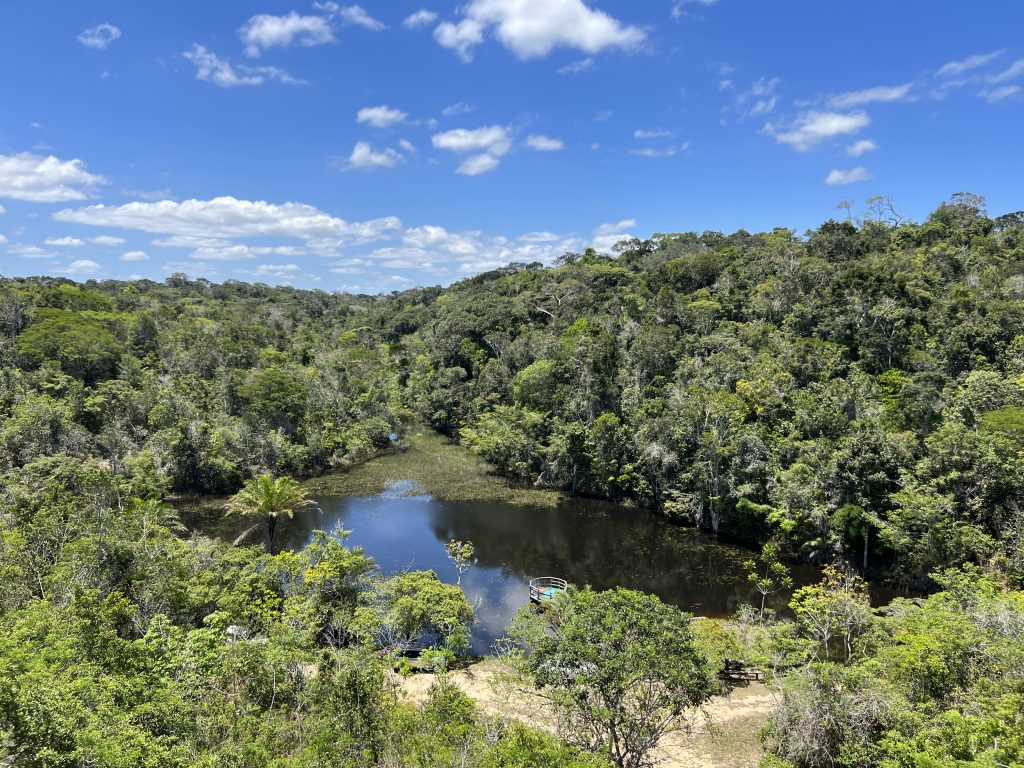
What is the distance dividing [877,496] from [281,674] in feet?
84.5

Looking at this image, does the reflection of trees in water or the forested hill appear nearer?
the forested hill

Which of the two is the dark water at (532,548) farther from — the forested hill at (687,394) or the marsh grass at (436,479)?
the forested hill at (687,394)

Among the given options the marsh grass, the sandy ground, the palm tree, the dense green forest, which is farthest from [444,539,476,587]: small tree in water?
the marsh grass

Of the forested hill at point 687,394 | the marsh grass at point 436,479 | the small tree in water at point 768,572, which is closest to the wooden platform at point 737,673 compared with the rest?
the small tree in water at point 768,572

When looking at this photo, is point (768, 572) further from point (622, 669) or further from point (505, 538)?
point (622, 669)

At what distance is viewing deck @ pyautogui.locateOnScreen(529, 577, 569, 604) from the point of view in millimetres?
23500

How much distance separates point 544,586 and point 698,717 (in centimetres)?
978

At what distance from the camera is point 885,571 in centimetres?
2494

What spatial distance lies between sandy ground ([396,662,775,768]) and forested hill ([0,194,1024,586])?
38.2 feet

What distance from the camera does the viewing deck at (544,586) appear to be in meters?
23.5

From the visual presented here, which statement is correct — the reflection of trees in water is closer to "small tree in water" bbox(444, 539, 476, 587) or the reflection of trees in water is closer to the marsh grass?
the marsh grass

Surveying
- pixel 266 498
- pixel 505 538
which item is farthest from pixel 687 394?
pixel 266 498

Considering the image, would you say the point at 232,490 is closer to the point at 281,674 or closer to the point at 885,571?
the point at 281,674

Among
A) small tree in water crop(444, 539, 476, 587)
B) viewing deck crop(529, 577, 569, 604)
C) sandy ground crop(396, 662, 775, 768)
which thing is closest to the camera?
sandy ground crop(396, 662, 775, 768)
